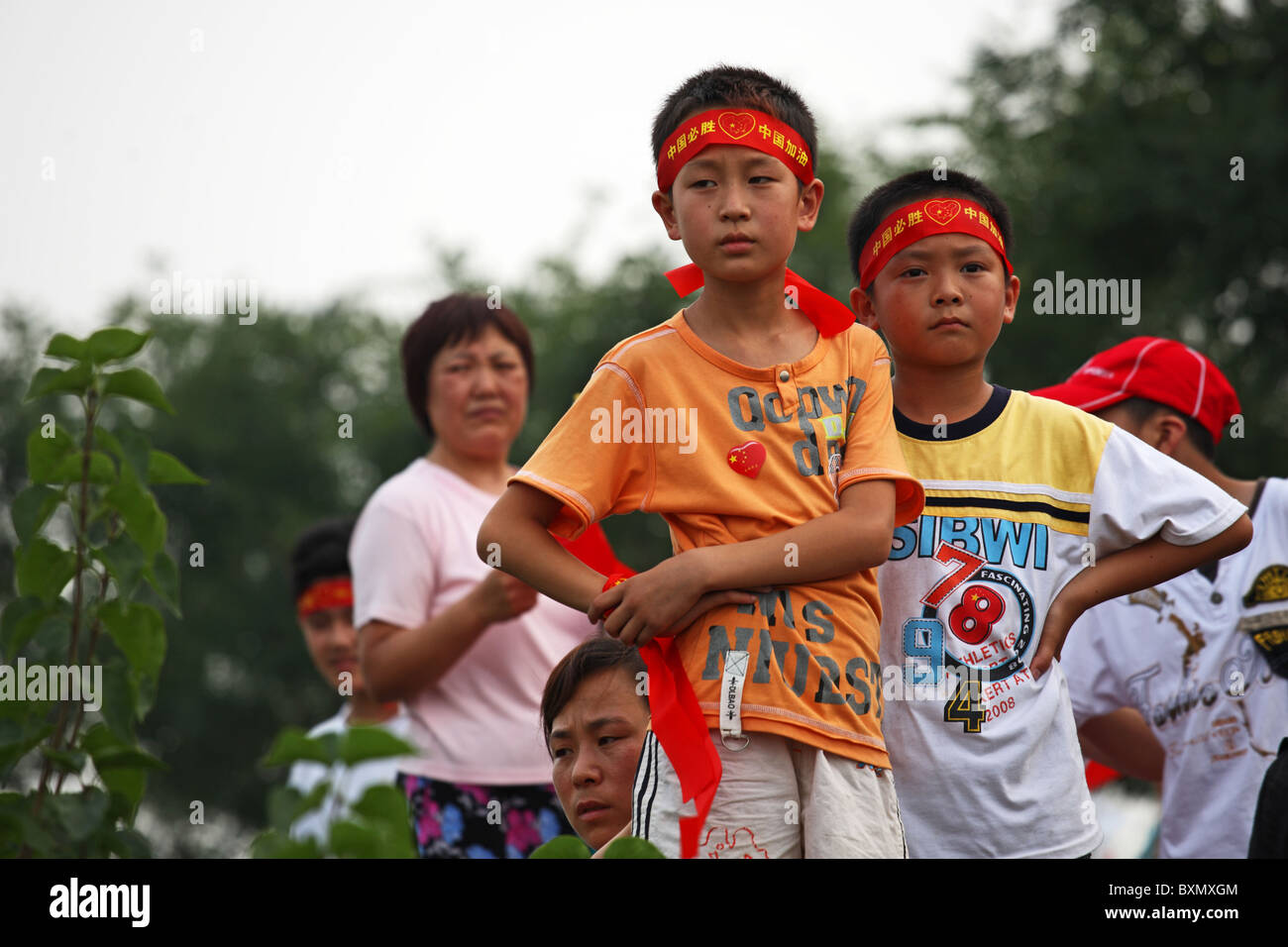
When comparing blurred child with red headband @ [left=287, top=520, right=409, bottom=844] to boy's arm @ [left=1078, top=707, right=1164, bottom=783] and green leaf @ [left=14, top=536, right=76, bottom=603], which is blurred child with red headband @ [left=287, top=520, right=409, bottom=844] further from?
green leaf @ [left=14, top=536, right=76, bottom=603]

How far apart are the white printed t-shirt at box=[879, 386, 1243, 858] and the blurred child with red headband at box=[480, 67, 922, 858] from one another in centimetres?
19

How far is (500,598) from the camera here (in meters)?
4.21

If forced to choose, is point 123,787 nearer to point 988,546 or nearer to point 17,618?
point 17,618

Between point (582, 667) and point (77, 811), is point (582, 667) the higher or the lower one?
the higher one

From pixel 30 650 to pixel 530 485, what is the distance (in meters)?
0.96

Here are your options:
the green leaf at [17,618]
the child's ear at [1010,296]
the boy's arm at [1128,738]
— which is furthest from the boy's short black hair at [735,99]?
the boy's arm at [1128,738]

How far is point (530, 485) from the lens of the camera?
290 cm

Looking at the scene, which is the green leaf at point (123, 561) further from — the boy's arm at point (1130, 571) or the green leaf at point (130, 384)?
the boy's arm at point (1130, 571)

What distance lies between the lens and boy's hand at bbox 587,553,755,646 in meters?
2.74

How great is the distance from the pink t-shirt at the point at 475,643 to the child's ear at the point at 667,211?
1.43 m

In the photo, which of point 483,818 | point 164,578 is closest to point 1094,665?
point 483,818

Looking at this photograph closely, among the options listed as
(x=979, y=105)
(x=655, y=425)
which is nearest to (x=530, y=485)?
(x=655, y=425)

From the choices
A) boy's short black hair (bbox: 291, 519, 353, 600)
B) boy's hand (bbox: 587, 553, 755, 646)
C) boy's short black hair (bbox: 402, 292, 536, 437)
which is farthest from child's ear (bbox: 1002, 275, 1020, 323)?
boy's short black hair (bbox: 291, 519, 353, 600)

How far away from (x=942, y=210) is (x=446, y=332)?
6.81 ft
